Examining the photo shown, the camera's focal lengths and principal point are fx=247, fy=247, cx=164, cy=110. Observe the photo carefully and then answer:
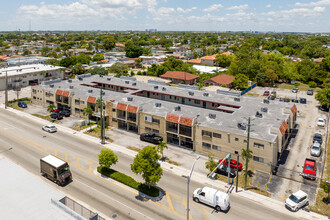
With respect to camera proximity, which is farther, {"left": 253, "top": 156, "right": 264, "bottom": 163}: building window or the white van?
{"left": 253, "top": 156, "right": 264, "bottom": 163}: building window

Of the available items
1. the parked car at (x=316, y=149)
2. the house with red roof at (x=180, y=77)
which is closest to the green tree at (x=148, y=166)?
the parked car at (x=316, y=149)

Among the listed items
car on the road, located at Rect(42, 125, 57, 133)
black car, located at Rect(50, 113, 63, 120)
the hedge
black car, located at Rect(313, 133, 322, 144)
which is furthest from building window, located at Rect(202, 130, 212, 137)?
black car, located at Rect(50, 113, 63, 120)

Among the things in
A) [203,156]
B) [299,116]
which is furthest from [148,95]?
[299,116]

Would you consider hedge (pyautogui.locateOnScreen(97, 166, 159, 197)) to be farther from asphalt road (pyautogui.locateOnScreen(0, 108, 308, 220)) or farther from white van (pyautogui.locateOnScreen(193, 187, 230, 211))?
white van (pyautogui.locateOnScreen(193, 187, 230, 211))

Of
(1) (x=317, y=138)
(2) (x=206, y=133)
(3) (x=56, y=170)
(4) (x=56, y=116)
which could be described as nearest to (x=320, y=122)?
(1) (x=317, y=138)

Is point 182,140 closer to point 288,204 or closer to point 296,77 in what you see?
point 288,204

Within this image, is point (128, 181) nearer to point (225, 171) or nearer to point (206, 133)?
point (225, 171)
